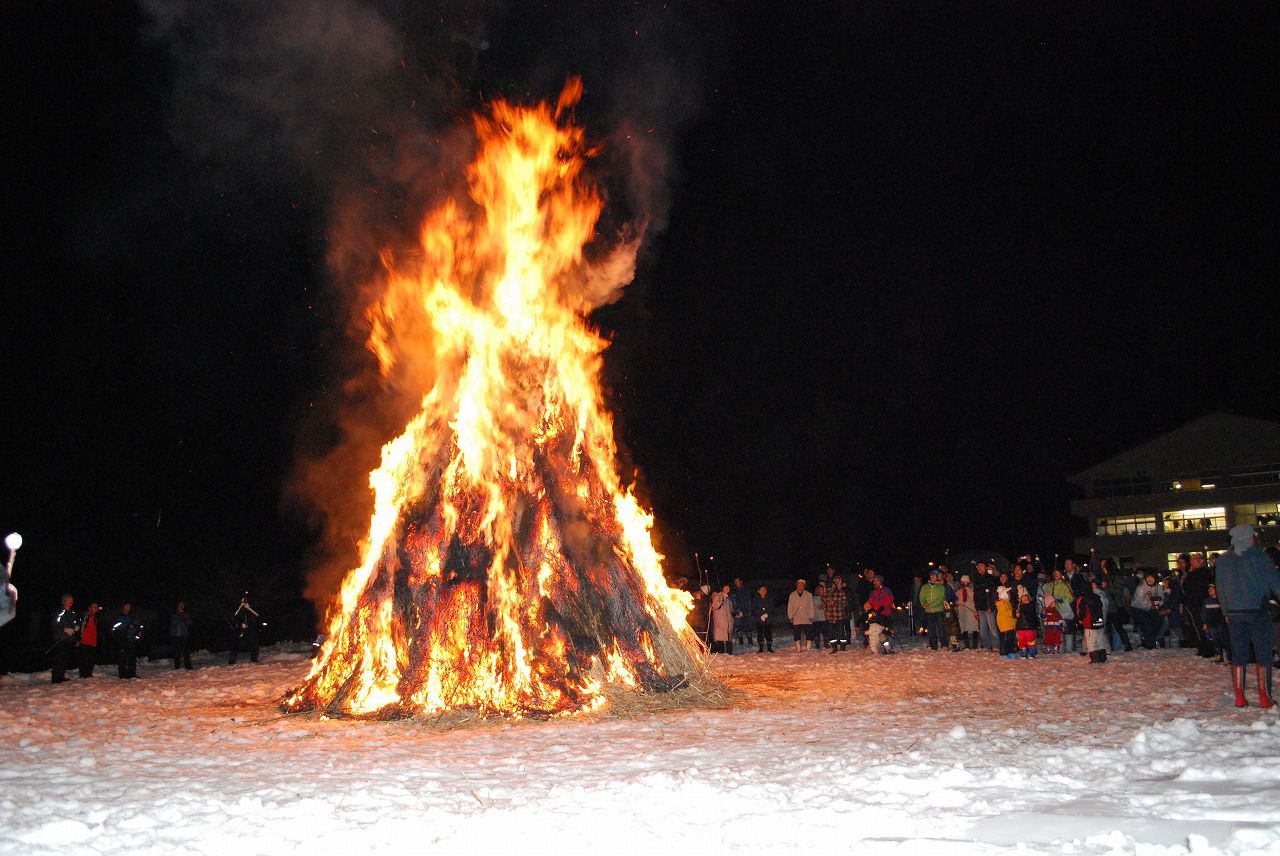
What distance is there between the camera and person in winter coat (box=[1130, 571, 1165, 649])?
758 inches

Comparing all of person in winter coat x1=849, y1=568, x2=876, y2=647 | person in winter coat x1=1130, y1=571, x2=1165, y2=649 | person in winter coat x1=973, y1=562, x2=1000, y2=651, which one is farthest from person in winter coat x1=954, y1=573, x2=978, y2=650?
person in winter coat x1=1130, y1=571, x2=1165, y2=649

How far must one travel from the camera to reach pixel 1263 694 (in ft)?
33.0

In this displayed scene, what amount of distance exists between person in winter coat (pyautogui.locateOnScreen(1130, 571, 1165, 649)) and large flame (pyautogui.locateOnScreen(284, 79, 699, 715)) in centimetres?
962

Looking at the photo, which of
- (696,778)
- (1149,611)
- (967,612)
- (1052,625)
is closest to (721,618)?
(967,612)

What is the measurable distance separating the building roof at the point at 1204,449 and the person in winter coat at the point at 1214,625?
130 ft

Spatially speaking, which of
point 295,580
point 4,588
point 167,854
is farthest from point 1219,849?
point 295,580

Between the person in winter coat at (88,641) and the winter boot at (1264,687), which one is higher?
the person in winter coat at (88,641)

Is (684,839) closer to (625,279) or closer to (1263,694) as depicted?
(1263,694)

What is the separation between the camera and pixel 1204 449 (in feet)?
171

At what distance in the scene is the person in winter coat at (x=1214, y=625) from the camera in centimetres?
1512

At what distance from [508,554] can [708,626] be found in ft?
29.6

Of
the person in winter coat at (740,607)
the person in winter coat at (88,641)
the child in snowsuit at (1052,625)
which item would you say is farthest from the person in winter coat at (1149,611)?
the person in winter coat at (88,641)

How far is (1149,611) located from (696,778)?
1488 cm

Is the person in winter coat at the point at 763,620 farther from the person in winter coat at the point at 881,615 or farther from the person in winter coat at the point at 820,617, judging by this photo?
the person in winter coat at the point at 881,615
